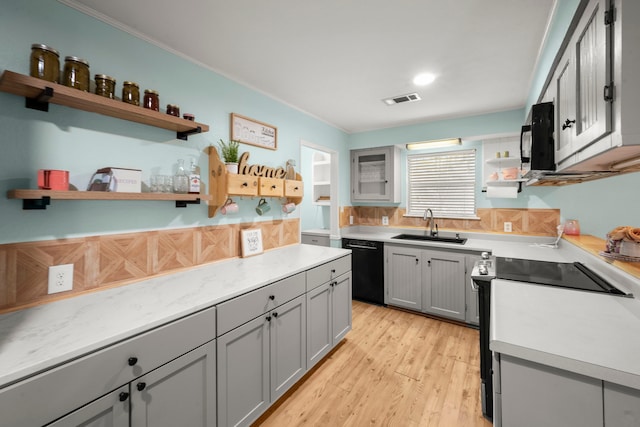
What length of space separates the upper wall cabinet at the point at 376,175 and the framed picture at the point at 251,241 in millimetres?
2034

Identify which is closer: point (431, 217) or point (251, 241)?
point (251, 241)

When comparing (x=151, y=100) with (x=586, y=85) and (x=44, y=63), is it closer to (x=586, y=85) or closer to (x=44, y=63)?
(x=44, y=63)

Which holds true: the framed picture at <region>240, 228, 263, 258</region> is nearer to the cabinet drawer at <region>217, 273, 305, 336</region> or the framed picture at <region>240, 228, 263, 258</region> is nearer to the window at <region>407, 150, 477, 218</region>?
the cabinet drawer at <region>217, 273, 305, 336</region>

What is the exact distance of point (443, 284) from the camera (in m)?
3.06

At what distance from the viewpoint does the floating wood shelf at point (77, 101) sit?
114 centimetres

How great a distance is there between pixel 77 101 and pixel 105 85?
167 mm

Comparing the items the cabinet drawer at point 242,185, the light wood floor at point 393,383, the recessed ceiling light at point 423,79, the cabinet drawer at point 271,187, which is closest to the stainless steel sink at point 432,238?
the light wood floor at point 393,383

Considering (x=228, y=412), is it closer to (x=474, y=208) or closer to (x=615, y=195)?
(x=615, y=195)

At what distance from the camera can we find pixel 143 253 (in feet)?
5.48

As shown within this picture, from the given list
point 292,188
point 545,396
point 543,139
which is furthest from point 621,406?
point 292,188

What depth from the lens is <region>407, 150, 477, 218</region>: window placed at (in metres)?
3.52

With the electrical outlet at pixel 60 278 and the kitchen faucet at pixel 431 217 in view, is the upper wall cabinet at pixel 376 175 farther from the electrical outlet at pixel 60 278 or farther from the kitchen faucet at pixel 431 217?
the electrical outlet at pixel 60 278

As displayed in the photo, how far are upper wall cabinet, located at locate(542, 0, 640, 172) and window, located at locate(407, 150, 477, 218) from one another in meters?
2.16

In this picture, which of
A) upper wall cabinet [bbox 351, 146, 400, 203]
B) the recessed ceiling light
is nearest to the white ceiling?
the recessed ceiling light
